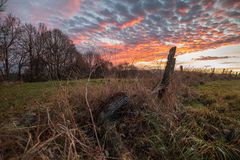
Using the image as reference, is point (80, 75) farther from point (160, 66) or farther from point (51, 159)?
point (51, 159)

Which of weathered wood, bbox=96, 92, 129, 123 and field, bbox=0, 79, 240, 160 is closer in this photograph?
field, bbox=0, 79, 240, 160

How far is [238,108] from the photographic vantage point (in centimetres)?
440

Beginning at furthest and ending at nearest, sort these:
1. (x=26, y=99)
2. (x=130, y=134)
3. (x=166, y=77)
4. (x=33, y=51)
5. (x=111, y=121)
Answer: (x=33, y=51) < (x=26, y=99) < (x=166, y=77) < (x=111, y=121) < (x=130, y=134)

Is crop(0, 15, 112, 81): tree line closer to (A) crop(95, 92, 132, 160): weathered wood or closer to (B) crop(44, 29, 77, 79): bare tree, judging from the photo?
(B) crop(44, 29, 77, 79): bare tree

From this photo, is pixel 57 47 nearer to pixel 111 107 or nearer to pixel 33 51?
pixel 33 51

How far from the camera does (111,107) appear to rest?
2947 mm

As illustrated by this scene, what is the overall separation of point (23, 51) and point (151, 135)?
105ft

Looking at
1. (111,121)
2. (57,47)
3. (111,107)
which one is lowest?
(111,121)

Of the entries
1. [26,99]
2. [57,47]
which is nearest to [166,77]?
[26,99]

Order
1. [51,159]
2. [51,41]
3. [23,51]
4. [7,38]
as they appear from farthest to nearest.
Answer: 1. [51,41]
2. [23,51]
3. [7,38]
4. [51,159]

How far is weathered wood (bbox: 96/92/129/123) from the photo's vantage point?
9.47 feet

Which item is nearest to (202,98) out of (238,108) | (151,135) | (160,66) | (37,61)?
(238,108)

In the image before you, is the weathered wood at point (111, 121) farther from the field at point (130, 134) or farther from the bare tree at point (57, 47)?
the bare tree at point (57, 47)

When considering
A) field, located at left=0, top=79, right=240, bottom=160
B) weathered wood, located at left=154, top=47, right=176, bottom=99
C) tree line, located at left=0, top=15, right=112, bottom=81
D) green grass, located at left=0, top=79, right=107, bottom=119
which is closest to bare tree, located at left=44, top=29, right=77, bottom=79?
tree line, located at left=0, top=15, right=112, bottom=81
